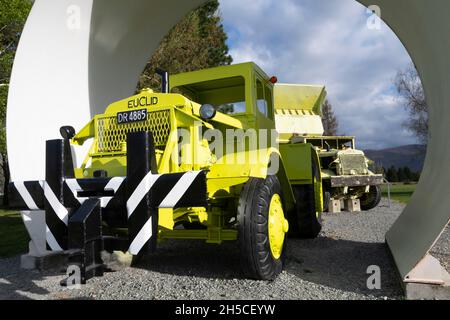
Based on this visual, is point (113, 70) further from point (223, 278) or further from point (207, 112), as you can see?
point (223, 278)

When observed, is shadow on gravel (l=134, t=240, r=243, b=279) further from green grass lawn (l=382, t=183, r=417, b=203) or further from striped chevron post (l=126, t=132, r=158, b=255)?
green grass lawn (l=382, t=183, r=417, b=203)

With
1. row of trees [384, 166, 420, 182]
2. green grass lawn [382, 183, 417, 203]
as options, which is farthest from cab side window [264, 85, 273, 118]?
row of trees [384, 166, 420, 182]

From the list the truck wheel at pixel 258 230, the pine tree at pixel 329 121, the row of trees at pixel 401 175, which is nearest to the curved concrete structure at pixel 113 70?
the truck wheel at pixel 258 230

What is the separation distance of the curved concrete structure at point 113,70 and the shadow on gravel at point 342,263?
8.9 inches

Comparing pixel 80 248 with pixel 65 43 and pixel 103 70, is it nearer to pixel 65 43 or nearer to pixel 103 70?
pixel 65 43

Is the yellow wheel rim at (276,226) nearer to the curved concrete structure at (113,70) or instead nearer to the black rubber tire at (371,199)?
the curved concrete structure at (113,70)

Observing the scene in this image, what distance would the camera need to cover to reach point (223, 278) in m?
4.00

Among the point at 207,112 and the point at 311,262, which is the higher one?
the point at 207,112

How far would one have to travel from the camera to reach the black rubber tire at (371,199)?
11875mm

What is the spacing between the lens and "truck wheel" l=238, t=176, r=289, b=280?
359cm

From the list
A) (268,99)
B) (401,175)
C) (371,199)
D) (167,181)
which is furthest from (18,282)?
(401,175)

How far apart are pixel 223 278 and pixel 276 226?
761mm

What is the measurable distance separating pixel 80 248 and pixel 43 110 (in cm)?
296

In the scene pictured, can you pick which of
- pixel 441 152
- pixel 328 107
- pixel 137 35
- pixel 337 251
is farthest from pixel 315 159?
pixel 328 107
